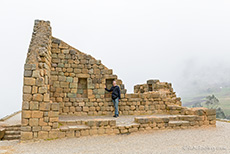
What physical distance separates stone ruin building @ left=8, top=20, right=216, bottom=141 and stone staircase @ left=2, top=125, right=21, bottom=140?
2.28m

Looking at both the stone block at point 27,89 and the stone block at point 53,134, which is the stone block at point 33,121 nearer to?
the stone block at point 53,134

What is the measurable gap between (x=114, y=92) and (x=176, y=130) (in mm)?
3846

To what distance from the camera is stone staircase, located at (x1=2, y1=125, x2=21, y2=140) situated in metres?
8.53

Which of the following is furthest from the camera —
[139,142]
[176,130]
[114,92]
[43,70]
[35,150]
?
[114,92]

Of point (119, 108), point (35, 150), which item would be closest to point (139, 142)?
point (35, 150)

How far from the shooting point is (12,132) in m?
8.90

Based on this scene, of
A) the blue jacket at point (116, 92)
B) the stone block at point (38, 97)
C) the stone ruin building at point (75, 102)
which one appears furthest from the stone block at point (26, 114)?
the blue jacket at point (116, 92)

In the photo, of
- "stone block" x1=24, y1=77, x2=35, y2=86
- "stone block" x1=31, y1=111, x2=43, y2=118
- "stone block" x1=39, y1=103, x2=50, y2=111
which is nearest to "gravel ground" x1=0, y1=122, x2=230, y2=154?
"stone block" x1=31, y1=111, x2=43, y2=118

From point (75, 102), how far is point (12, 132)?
3.47 metres

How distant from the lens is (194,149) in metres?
5.65

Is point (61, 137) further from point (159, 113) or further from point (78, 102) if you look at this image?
point (159, 113)

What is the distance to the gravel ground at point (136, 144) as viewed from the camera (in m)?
5.47

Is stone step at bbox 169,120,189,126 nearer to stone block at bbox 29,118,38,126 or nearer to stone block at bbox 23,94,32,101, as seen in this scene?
stone block at bbox 29,118,38,126

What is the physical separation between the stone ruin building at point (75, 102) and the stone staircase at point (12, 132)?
2275 mm
